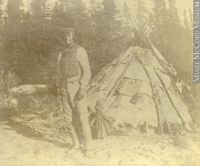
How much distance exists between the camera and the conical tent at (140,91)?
6938 mm

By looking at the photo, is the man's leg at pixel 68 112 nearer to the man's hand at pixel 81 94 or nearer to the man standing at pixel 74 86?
the man standing at pixel 74 86

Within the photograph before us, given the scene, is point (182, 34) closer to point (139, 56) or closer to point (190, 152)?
point (139, 56)

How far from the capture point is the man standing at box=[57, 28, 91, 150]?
6.93 metres

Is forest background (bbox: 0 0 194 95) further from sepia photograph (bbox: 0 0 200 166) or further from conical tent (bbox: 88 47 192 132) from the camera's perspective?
conical tent (bbox: 88 47 192 132)

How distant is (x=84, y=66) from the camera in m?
7.00

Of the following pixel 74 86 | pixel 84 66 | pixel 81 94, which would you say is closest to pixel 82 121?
pixel 81 94

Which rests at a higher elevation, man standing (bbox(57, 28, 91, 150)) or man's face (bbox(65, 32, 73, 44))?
man's face (bbox(65, 32, 73, 44))

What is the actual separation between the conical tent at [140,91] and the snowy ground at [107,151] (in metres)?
0.24

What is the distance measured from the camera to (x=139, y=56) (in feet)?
23.2

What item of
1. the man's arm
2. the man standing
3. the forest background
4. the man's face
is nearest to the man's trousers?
the man standing

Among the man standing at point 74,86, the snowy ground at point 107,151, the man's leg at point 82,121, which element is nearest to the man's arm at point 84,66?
the man standing at point 74,86

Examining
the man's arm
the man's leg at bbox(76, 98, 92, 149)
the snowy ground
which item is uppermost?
the man's arm

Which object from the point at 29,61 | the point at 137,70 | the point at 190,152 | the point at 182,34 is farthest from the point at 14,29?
the point at 190,152

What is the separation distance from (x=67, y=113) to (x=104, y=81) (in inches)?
28.0
